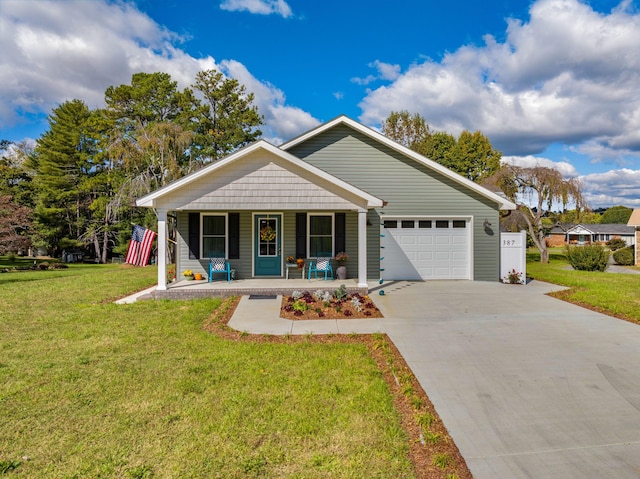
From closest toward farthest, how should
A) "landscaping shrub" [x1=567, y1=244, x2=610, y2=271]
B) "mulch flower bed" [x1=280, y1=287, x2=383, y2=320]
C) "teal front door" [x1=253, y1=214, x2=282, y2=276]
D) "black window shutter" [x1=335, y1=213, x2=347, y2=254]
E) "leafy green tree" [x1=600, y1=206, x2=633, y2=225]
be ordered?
"mulch flower bed" [x1=280, y1=287, x2=383, y2=320] → "teal front door" [x1=253, y1=214, x2=282, y2=276] → "black window shutter" [x1=335, y1=213, x2=347, y2=254] → "landscaping shrub" [x1=567, y1=244, x2=610, y2=271] → "leafy green tree" [x1=600, y1=206, x2=633, y2=225]

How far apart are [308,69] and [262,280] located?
1173 centimetres

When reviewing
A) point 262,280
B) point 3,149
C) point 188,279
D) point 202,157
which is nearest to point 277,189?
point 262,280

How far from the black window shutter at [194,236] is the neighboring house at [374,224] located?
31mm

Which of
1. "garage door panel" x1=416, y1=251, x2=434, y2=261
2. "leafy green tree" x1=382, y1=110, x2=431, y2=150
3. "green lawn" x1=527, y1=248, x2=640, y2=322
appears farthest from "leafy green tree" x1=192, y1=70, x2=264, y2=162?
"green lawn" x1=527, y1=248, x2=640, y2=322

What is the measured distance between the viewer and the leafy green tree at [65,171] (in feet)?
98.3

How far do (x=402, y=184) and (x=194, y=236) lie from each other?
7223 millimetres

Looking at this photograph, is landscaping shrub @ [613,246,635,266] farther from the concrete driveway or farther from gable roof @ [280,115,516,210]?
the concrete driveway

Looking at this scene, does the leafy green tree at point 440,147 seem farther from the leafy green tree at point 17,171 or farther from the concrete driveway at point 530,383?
the leafy green tree at point 17,171

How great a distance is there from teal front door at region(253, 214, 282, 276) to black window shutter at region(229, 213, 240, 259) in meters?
0.56

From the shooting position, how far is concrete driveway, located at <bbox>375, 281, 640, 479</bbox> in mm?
3029

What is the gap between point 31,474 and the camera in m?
2.77

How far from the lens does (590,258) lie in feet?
52.6

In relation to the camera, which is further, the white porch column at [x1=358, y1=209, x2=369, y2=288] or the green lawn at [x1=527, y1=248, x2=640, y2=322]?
the white porch column at [x1=358, y1=209, x2=369, y2=288]

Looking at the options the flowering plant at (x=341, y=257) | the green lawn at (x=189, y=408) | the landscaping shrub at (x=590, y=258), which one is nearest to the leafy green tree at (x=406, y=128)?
the landscaping shrub at (x=590, y=258)
